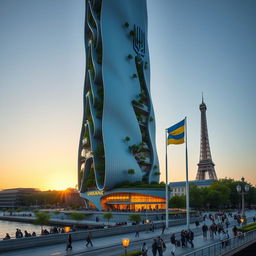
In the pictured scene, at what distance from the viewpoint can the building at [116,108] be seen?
256 feet

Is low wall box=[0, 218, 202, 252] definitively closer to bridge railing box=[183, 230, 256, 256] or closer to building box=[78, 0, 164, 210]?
bridge railing box=[183, 230, 256, 256]

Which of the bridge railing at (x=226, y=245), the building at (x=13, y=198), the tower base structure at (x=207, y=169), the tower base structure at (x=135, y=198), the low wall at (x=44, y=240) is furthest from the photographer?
the building at (x=13, y=198)

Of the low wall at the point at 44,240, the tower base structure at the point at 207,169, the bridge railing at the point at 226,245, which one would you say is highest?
the tower base structure at the point at 207,169

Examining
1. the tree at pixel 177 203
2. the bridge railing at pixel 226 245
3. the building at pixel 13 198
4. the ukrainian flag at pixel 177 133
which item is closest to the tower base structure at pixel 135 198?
the tree at pixel 177 203

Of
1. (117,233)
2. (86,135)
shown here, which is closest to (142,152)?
(86,135)

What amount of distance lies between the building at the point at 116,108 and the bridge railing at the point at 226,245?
50.3 metres

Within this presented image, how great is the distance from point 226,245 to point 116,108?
6228 centimetres

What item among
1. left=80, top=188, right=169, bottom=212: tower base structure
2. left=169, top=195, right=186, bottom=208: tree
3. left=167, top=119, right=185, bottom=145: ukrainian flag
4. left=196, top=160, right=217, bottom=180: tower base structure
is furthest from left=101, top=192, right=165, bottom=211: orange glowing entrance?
left=196, top=160, right=217, bottom=180: tower base structure

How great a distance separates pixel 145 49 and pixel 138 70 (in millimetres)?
9898

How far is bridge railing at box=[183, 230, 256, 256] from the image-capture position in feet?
54.2

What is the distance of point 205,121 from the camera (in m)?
139

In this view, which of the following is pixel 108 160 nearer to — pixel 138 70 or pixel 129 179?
pixel 129 179

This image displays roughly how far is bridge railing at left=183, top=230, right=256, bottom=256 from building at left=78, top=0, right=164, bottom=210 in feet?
165

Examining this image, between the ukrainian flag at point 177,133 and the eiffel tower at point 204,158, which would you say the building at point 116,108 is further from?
the eiffel tower at point 204,158
